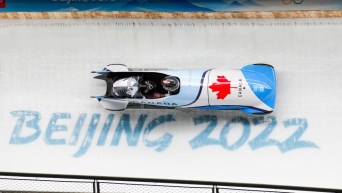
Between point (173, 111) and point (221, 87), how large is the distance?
968 millimetres

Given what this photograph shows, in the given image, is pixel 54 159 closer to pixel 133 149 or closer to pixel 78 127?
pixel 78 127

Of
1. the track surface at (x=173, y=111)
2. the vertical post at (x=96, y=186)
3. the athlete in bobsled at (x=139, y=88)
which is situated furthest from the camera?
the track surface at (x=173, y=111)

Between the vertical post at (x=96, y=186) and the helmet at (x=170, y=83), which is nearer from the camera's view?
the vertical post at (x=96, y=186)

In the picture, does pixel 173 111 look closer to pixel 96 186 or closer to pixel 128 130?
pixel 128 130

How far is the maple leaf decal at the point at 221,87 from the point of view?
22.7 ft

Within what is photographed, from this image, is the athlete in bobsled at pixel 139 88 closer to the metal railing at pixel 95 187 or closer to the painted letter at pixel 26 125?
the metal railing at pixel 95 187

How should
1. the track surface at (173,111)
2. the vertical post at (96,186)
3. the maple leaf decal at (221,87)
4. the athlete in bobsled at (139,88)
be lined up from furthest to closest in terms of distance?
the track surface at (173,111) → the athlete in bobsled at (139,88) → the maple leaf decal at (221,87) → the vertical post at (96,186)

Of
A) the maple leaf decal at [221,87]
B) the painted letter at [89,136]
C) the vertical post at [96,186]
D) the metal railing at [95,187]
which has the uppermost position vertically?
the maple leaf decal at [221,87]

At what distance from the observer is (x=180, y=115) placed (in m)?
7.50

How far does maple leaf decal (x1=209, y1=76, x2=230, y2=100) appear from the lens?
22.7 feet

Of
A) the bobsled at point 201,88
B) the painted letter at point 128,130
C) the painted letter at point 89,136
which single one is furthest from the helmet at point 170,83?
the painted letter at point 89,136

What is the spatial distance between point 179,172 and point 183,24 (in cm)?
231

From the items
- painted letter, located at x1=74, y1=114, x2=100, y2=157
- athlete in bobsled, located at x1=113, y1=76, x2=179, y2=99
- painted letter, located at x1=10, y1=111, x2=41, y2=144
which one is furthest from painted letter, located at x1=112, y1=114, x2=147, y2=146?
painted letter, located at x1=10, y1=111, x2=41, y2=144

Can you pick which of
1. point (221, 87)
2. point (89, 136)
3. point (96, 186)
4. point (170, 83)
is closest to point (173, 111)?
point (170, 83)
